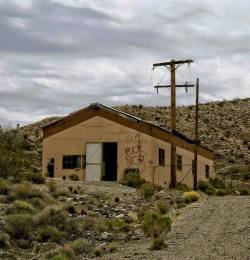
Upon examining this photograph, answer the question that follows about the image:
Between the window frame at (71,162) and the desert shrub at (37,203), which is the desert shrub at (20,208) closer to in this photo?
the desert shrub at (37,203)

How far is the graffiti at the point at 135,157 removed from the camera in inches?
1788

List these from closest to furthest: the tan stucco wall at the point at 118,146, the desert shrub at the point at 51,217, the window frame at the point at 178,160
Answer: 1. the desert shrub at the point at 51,217
2. the tan stucco wall at the point at 118,146
3. the window frame at the point at 178,160

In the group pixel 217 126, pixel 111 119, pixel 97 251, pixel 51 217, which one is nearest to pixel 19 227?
pixel 51 217

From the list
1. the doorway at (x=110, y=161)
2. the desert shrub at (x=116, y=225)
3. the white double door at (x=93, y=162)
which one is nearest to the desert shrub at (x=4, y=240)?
the desert shrub at (x=116, y=225)

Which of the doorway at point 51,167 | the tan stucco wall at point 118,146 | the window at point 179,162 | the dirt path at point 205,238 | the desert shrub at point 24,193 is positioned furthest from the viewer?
the window at point 179,162

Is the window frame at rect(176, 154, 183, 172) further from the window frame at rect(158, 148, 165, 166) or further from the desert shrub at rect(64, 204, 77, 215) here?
the desert shrub at rect(64, 204, 77, 215)

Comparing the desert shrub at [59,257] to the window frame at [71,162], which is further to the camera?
the window frame at [71,162]

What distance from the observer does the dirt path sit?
728 inches

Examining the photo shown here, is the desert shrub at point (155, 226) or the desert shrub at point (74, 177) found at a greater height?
the desert shrub at point (74, 177)

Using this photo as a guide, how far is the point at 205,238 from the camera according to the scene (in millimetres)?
21688

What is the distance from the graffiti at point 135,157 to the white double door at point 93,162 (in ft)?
7.46

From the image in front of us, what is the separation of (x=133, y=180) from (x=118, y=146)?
438 centimetres

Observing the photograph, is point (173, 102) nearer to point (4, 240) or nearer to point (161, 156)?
point (161, 156)

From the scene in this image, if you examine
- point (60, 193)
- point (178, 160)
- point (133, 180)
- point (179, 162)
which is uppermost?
point (178, 160)
